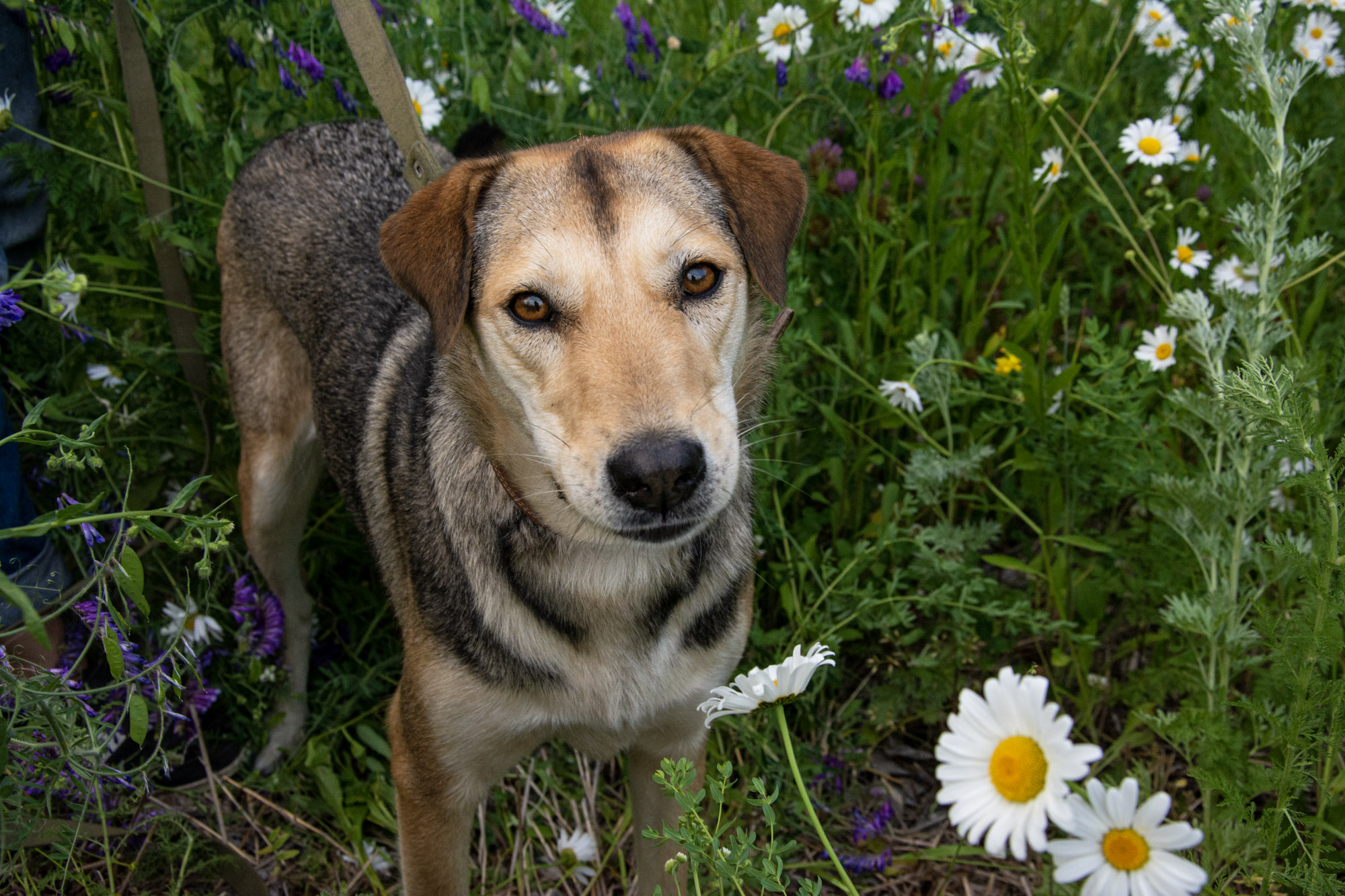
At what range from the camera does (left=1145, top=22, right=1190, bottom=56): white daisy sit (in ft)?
12.6

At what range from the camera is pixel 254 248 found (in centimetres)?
338

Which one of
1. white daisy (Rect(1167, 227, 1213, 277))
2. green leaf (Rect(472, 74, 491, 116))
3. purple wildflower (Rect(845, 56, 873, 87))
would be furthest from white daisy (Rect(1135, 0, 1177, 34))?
green leaf (Rect(472, 74, 491, 116))

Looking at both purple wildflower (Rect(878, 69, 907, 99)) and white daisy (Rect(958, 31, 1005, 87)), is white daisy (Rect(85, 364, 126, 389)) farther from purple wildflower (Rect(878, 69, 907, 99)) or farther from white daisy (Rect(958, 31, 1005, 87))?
white daisy (Rect(958, 31, 1005, 87))

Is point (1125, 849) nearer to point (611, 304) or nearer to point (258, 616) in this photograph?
point (611, 304)

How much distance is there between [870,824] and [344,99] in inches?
118

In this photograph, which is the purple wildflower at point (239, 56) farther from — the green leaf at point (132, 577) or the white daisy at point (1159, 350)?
the white daisy at point (1159, 350)

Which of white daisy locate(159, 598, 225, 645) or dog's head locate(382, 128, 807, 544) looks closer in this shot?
dog's head locate(382, 128, 807, 544)

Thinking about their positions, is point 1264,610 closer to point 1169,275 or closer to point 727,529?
point 727,529

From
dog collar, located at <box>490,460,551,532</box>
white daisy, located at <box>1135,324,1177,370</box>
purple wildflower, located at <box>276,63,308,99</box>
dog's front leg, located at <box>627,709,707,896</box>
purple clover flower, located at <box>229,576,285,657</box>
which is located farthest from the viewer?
purple wildflower, located at <box>276,63,308,99</box>

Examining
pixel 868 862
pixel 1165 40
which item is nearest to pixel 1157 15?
pixel 1165 40

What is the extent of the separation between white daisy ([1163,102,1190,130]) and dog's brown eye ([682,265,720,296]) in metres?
2.17

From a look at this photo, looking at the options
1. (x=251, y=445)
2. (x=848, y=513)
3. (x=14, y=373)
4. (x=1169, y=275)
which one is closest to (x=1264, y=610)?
(x=848, y=513)

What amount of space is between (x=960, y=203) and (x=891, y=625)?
6.17 ft

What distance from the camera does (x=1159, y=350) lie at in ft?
9.56
